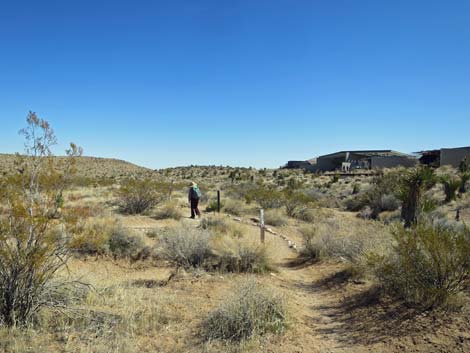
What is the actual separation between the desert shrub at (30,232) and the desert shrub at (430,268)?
5321 millimetres

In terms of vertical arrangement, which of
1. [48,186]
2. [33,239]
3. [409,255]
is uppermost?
[48,186]

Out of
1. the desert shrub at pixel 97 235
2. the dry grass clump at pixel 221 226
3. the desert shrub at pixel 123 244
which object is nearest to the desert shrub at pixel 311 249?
the dry grass clump at pixel 221 226

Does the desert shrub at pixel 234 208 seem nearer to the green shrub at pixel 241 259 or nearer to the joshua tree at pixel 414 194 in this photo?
the joshua tree at pixel 414 194

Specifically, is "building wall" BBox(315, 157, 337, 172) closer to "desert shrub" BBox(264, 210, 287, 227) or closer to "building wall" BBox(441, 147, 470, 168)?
"building wall" BBox(441, 147, 470, 168)

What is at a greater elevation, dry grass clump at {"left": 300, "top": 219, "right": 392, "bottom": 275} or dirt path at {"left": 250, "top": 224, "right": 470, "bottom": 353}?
dry grass clump at {"left": 300, "top": 219, "right": 392, "bottom": 275}

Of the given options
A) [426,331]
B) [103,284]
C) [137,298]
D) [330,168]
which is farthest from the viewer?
[330,168]

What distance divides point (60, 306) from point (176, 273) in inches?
130

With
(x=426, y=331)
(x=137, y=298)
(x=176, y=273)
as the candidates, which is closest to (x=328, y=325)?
(x=426, y=331)

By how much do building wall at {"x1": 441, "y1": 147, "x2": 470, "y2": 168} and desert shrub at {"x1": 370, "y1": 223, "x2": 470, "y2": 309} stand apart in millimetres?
40260

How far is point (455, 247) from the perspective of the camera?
5.53 m

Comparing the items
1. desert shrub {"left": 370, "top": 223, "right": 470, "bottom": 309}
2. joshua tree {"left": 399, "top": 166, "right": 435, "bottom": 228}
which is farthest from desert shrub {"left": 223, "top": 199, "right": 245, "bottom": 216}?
desert shrub {"left": 370, "top": 223, "right": 470, "bottom": 309}

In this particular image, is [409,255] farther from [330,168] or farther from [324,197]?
[330,168]

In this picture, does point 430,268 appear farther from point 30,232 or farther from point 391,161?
point 391,161

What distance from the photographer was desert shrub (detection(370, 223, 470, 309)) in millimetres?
5379
